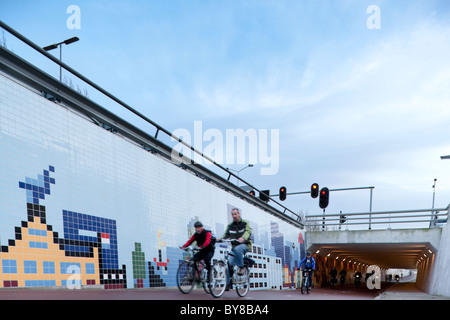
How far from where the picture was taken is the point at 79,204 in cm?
1021

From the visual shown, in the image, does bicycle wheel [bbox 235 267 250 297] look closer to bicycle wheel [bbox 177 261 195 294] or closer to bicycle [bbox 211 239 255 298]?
bicycle [bbox 211 239 255 298]

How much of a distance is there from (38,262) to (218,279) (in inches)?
137

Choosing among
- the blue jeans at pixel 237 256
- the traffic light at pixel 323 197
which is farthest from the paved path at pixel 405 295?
the blue jeans at pixel 237 256

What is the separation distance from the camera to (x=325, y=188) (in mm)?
25203

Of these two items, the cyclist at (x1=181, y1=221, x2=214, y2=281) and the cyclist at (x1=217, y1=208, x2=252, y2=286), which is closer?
the cyclist at (x1=181, y1=221, x2=214, y2=281)

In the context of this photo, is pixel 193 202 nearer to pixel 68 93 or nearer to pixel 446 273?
pixel 68 93

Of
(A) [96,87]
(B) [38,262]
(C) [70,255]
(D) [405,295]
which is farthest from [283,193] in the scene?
(B) [38,262]

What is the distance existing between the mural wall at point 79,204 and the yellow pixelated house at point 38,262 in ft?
0.06

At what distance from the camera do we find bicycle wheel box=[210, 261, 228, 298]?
9039 millimetres

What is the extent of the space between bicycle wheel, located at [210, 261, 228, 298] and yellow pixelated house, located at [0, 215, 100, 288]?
9.41 ft

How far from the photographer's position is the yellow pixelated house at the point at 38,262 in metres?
8.03

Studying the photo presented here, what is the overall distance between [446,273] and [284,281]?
979cm

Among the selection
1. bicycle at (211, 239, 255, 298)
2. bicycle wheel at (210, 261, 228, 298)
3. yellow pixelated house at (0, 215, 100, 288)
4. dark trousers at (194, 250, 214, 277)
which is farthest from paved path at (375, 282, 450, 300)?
yellow pixelated house at (0, 215, 100, 288)

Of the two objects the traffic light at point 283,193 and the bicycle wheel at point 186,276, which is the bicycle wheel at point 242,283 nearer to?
the bicycle wheel at point 186,276
